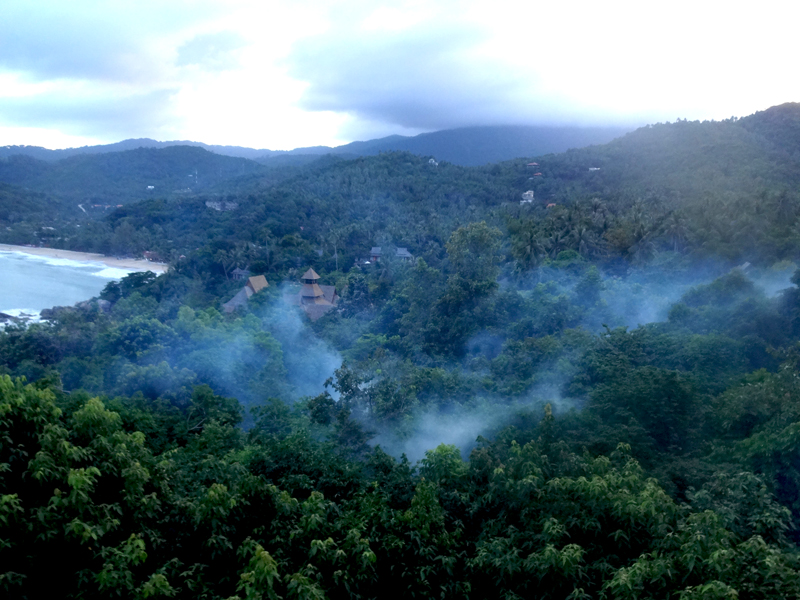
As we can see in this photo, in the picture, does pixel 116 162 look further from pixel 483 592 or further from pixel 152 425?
pixel 483 592

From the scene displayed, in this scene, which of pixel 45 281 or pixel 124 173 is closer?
pixel 45 281

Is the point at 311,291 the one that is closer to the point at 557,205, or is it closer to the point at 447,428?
the point at 447,428

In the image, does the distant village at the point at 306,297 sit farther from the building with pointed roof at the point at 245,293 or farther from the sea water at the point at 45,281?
the sea water at the point at 45,281

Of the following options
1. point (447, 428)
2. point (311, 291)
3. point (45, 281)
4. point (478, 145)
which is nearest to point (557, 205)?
point (311, 291)

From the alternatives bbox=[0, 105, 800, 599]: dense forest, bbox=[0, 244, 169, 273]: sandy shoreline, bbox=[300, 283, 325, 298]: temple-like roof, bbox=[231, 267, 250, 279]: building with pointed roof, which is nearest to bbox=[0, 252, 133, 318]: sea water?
bbox=[0, 244, 169, 273]: sandy shoreline

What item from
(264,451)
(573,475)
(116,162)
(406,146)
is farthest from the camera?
(406,146)

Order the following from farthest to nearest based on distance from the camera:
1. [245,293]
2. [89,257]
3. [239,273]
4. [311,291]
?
[89,257] → [239,273] → [245,293] → [311,291]

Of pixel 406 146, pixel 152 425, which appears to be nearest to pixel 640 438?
pixel 152 425
